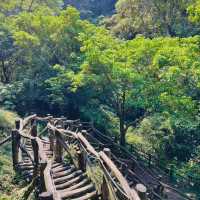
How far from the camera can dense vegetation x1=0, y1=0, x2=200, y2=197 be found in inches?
607

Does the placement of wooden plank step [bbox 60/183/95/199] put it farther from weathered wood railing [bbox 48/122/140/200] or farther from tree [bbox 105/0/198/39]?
tree [bbox 105/0/198/39]

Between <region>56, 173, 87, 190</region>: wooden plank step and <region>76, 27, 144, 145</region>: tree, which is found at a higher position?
<region>76, 27, 144, 145</region>: tree

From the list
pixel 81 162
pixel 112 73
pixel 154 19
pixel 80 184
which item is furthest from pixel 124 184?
pixel 154 19

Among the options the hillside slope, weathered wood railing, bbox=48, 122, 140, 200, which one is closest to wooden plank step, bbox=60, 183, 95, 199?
weathered wood railing, bbox=48, 122, 140, 200

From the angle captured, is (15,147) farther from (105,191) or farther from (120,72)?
(120,72)

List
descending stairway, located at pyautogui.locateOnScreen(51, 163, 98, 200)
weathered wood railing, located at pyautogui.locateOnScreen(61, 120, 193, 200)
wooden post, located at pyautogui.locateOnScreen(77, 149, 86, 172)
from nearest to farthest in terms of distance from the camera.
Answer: descending stairway, located at pyautogui.locateOnScreen(51, 163, 98, 200) → wooden post, located at pyautogui.locateOnScreen(77, 149, 86, 172) → weathered wood railing, located at pyautogui.locateOnScreen(61, 120, 193, 200)

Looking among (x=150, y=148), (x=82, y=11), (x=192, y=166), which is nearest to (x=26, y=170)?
(x=192, y=166)

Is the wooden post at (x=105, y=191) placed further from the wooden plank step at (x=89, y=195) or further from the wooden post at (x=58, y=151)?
the wooden post at (x=58, y=151)

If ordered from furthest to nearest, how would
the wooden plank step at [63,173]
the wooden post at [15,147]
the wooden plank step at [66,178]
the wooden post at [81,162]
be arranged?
the wooden post at [15,147]
the wooden post at [81,162]
the wooden plank step at [63,173]
the wooden plank step at [66,178]

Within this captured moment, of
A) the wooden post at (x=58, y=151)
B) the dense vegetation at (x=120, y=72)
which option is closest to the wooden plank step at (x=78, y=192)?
the wooden post at (x=58, y=151)

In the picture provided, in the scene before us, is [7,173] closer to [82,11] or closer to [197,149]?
[197,149]

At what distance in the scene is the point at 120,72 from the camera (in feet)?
56.4

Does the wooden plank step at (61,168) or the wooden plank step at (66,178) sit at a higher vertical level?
the wooden plank step at (66,178)

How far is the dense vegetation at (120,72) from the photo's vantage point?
50.6ft
